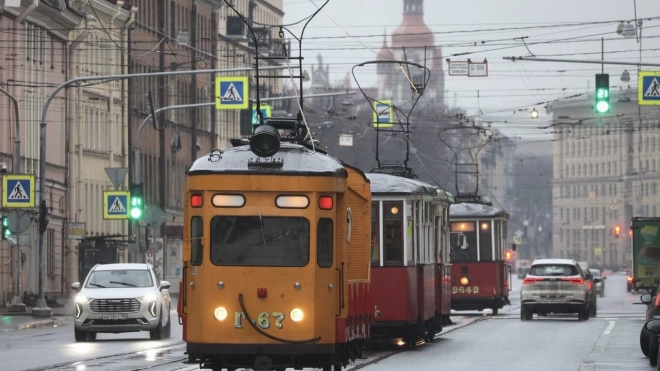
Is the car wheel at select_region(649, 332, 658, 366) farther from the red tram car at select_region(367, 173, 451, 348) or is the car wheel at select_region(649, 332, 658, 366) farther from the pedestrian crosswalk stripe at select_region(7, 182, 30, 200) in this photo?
the pedestrian crosswalk stripe at select_region(7, 182, 30, 200)

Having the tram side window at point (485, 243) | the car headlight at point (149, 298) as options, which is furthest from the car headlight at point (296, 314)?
the tram side window at point (485, 243)

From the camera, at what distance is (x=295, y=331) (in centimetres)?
2006

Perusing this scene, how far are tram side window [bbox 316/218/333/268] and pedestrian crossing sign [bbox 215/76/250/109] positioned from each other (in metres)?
30.1

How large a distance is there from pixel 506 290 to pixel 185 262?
32306mm

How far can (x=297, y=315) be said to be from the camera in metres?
20.1

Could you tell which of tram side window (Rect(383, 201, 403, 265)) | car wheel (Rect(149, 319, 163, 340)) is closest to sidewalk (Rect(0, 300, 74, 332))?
car wheel (Rect(149, 319, 163, 340))

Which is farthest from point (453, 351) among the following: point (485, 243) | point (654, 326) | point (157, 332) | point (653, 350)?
point (485, 243)

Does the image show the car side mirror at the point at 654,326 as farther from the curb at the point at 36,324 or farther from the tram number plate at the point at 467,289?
the tram number plate at the point at 467,289

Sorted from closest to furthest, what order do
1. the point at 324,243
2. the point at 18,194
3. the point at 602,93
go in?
the point at 324,243 → the point at 602,93 → the point at 18,194

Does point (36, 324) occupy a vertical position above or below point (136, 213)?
below

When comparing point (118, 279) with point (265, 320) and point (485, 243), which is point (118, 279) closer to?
point (265, 320)

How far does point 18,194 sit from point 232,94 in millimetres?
7820

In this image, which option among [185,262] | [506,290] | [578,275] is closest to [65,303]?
[506,290]

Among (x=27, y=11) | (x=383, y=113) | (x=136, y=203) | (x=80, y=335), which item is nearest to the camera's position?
(x=80, y=335)
